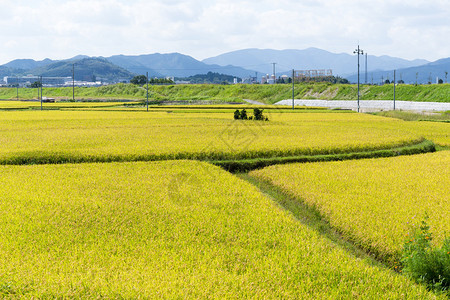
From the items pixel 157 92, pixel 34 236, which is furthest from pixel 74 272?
pixel 157 92

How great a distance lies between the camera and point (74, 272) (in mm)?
5680

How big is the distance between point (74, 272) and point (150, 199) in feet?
12.9

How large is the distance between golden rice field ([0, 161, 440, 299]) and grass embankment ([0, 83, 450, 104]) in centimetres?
6128

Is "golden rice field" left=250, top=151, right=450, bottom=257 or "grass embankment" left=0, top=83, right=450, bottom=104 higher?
"grass embankment" left=0, top=83, right=450, bottom=104

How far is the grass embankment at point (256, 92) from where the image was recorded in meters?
71.1

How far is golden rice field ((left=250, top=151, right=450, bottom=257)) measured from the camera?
779cm

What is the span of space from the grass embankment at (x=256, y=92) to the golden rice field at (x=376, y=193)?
5678 cm

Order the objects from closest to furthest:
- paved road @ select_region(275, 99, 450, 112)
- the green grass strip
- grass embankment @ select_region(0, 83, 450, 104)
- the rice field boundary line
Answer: the rice field boundary line → the green grass strip → paved road @ select_region(275, 99, 450, 112) → grass embankment @ select_region(0, 83, 450, 104)

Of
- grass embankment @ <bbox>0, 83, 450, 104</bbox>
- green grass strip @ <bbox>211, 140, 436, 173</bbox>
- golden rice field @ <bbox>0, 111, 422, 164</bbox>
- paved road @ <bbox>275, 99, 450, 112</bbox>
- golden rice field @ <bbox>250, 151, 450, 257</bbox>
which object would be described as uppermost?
→ grass embankment @ <bbox>0, 83, 450, 104</bbox>

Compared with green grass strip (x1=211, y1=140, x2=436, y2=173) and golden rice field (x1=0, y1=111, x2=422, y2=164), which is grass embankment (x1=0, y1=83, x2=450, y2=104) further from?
green grass strip (x1=211, y1=140, x2=436, y2=173)

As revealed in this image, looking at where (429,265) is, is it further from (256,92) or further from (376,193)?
(256,92)

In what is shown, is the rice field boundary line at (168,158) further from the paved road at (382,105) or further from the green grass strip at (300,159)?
the paved road at (382,105)

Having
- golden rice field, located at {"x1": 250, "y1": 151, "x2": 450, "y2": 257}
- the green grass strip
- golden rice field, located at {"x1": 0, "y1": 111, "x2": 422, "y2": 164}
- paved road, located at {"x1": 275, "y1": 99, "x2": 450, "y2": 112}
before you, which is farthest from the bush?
paved road, located at {"x1": 275, "y1": 99, "x2": 450, "y2": 112}

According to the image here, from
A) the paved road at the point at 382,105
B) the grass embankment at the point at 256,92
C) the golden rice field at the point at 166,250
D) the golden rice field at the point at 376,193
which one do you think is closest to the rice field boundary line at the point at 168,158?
the golden rice field at the point at 376,193
